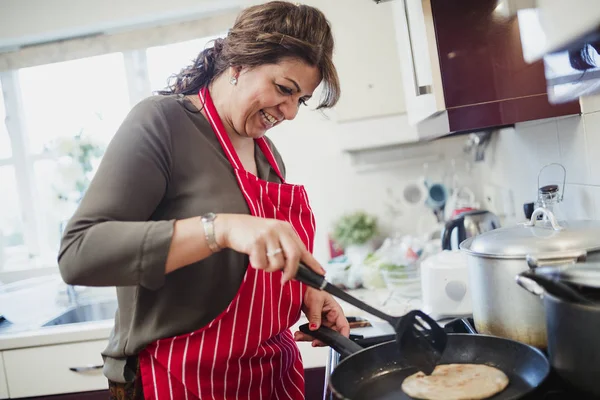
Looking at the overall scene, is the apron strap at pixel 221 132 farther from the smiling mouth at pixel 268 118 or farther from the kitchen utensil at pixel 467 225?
the kitchen utensil at pixel 467 225

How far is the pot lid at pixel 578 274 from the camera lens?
26.4 inches

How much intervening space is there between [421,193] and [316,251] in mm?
561

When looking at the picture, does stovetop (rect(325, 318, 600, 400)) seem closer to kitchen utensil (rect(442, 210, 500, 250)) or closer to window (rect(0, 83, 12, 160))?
kitchen utensil (rect(442, 210, 500, 250))

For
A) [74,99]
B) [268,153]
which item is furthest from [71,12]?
[268,153]

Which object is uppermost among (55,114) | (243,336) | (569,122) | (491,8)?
(55,114)

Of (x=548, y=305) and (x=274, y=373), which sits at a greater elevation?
(x=548, y=305)

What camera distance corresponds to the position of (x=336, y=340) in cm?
106

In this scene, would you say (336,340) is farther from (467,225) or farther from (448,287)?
(467,225)

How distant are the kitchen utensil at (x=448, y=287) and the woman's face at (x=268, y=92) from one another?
55cm

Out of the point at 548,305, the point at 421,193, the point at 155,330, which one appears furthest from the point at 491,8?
the point at 421,193

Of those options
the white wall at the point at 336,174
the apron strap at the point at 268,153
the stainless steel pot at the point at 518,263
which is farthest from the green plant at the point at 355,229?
the stainless steel pot at the point at 518,263

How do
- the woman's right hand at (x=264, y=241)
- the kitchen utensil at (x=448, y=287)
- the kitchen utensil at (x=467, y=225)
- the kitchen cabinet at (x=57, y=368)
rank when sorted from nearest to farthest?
the woman's right hand at (x=264, y=241) < the kitchen utensil at (x=448, y=287) < the kitchen utensil at (x=467, y=225) < the kitchen cabinet at (x=57, y=368)

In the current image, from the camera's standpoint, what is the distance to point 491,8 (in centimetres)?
121

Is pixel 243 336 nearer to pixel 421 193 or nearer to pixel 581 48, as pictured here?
pixel 581 48
